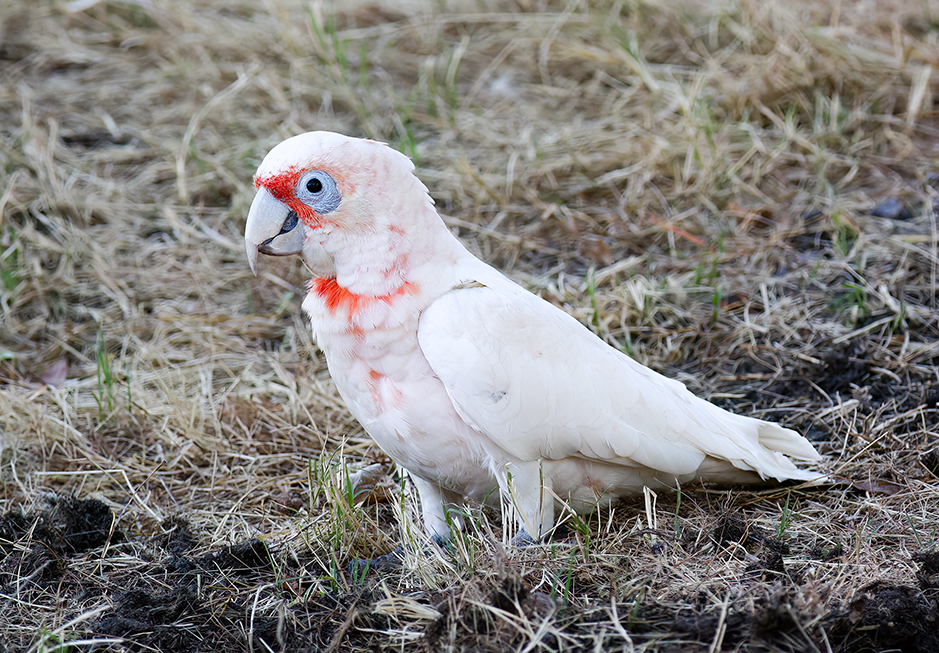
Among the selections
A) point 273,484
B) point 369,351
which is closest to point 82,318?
point 273,484

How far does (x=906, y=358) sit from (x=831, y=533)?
955 millimetres

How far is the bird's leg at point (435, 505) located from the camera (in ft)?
8.30

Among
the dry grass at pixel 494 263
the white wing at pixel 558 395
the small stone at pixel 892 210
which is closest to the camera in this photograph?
the dry grass at pixel 494 263

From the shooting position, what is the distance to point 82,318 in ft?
12.6

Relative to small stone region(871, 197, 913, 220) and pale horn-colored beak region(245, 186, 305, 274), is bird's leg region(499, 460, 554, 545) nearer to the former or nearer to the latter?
pale horn-colored beak region(245, 186, 305, 274)

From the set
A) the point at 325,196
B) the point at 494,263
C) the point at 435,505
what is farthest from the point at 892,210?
the point at 325,196

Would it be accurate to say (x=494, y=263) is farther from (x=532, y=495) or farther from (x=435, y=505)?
(x=532, y=495)

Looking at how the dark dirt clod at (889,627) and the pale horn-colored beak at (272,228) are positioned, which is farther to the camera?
the pale horn-colored beak at (272,228)

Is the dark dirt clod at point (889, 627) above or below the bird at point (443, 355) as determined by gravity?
below

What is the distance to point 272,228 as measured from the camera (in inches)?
90.1

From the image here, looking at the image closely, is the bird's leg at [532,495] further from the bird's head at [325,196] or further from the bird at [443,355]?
the bird's head at [325,196]

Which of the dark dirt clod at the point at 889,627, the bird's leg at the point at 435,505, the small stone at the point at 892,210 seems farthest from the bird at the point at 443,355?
the small stone at the point at 892,210

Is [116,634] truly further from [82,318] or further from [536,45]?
[536,45]

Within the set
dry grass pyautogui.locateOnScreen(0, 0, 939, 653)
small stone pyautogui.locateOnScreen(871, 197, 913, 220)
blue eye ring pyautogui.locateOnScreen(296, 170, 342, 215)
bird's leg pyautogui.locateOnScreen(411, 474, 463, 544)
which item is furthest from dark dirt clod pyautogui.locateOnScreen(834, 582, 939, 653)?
small stone pyautogui.locateOnScreen(871, 197, 913, 220)
